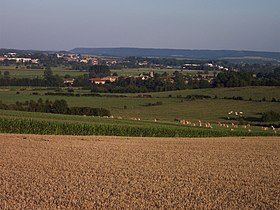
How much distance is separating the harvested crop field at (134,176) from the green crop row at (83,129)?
805 cm

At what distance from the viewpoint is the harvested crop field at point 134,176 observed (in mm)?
14188

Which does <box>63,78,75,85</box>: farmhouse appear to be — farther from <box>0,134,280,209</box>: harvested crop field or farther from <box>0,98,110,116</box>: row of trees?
<box>0,134,280,209</box>: harvested crop field

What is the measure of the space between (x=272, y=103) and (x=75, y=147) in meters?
50.3

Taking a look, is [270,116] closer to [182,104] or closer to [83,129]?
[182,104]

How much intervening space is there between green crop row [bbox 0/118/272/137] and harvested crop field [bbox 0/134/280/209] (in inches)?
317

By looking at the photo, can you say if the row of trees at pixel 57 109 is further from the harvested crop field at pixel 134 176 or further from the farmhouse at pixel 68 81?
the farmhouse at pixel 68 81

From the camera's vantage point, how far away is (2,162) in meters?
20.9

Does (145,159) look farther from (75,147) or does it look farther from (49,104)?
(49,104)

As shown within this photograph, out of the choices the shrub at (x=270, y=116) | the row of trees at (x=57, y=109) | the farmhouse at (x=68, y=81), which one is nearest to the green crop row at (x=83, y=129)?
the row of trees at (x=57, y=109)

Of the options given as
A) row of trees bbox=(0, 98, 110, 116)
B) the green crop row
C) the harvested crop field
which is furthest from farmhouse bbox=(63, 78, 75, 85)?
the harvested crop field

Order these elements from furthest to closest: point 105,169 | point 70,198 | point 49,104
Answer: point 49,104, point 105,169, point 70,198

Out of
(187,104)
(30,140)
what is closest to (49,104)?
(187,104)

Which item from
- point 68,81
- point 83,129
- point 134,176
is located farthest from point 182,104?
point 134,176

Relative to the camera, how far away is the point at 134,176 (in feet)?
59.9
